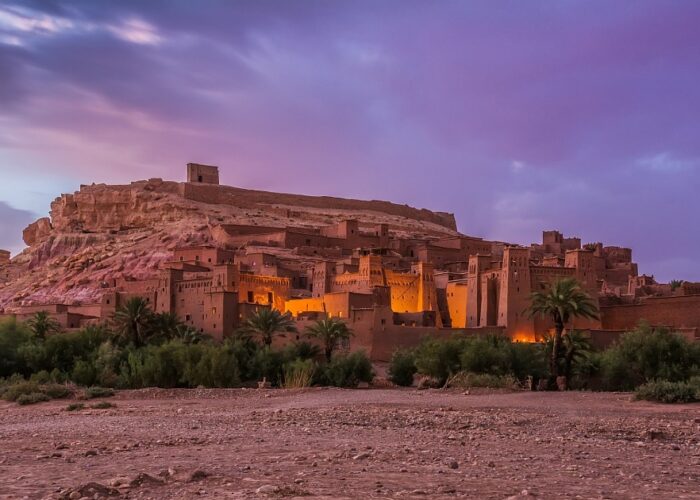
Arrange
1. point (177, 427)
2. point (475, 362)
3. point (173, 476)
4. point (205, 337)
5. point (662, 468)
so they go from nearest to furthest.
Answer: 1. point (173, 476)
2. point (662, 468)
3. point (177, 427)
4. point (475, 362)
5. point (205, 337)

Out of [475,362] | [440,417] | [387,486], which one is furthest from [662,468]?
[475,362]

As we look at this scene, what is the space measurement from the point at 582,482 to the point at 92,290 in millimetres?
50209

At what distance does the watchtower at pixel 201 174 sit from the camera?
80.3 metres

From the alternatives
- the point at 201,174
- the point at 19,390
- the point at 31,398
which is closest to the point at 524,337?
the point at 19,390

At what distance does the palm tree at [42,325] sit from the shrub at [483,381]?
21150 mm

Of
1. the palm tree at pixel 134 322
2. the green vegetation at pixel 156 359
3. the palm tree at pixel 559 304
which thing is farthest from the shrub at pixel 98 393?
the palm tree at pixel 559 304

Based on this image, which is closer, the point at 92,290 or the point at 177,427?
the point at 177,427

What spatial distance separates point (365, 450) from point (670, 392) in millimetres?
10907

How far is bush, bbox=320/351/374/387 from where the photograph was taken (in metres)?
30.4

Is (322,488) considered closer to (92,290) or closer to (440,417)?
(440,417)

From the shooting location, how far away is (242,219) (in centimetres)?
6988

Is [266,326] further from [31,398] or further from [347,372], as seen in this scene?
[31,398]

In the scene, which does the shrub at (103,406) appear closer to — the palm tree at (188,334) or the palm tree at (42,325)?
the palm tree at (188,334)

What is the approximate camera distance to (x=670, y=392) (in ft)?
65.1
